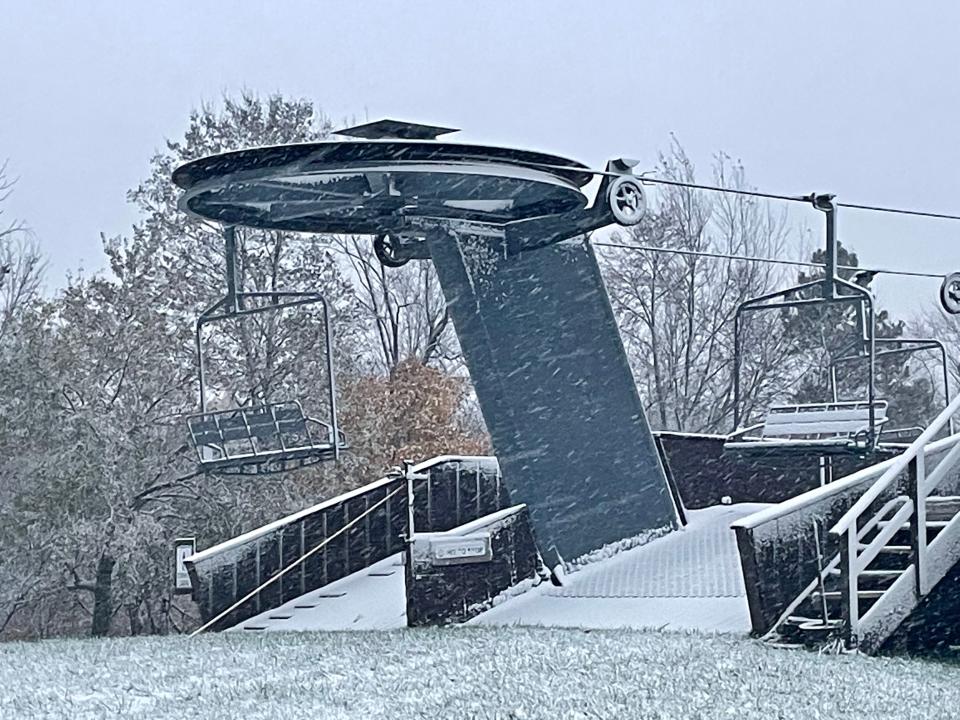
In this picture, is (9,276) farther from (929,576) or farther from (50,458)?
(929,576)

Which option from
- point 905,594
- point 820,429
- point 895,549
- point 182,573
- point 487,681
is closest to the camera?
point 487,681

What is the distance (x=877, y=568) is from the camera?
41.3 ft

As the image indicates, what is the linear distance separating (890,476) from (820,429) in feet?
13.1

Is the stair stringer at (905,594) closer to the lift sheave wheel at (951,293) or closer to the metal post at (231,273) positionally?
the lift sheave wheel at (951,293)

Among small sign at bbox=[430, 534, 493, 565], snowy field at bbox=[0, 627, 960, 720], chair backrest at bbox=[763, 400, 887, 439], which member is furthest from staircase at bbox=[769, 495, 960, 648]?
small sign at bbox=[430, 534, 493, 565]

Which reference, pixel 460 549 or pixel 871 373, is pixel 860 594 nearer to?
pixel 871 373

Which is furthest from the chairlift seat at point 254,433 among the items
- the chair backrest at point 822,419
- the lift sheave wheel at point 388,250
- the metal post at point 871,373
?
the chair backrest at point 822,419

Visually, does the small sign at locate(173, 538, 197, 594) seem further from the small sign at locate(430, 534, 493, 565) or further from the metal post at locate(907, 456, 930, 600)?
the metal post at locate(907, 456, 930, 600)

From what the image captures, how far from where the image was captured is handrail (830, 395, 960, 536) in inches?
443

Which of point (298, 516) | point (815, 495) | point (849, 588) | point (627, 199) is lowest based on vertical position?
point (849, 588)

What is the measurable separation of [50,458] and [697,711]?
20.7 m

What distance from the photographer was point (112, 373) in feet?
94.0

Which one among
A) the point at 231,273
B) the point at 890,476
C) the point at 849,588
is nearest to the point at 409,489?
the point at 231,273

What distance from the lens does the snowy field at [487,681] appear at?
8602 millimetres
